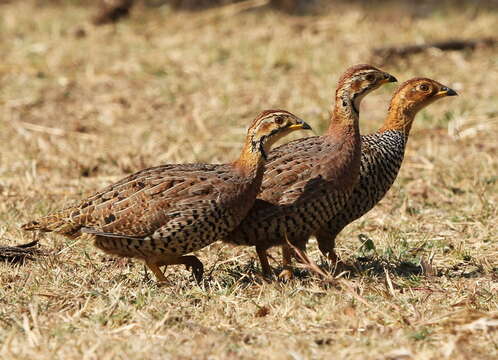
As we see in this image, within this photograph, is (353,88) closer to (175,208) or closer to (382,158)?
(382,158)

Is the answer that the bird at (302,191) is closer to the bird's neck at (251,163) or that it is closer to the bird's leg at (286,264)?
the bird's leg at (286,264)

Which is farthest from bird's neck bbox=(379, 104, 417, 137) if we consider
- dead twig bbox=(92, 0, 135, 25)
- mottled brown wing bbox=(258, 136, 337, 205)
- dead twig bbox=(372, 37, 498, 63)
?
dead twig bbox=(92, 0, 135, 25)

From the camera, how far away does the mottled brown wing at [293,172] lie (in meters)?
6.41

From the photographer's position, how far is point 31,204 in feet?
27.3

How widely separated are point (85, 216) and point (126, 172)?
10.3 ft

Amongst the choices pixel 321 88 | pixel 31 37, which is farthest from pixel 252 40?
pixel 31 37

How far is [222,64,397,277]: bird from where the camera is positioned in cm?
639

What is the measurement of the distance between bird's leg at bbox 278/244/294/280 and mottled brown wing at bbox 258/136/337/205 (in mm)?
421

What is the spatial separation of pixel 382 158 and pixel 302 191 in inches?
34.9

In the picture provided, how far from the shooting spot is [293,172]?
6.46 m

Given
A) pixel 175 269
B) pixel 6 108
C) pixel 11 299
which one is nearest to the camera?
pixel 11 299

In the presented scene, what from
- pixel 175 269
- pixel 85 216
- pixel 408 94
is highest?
pixel 408 94

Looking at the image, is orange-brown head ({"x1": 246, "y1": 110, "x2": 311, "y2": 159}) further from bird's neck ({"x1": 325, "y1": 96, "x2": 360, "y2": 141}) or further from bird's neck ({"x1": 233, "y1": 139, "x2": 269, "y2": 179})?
bird's neck ({"x1": 325, "y1": 96, "x2": 360, "y2": 141})

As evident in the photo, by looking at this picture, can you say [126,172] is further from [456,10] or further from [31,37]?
[456,10]
